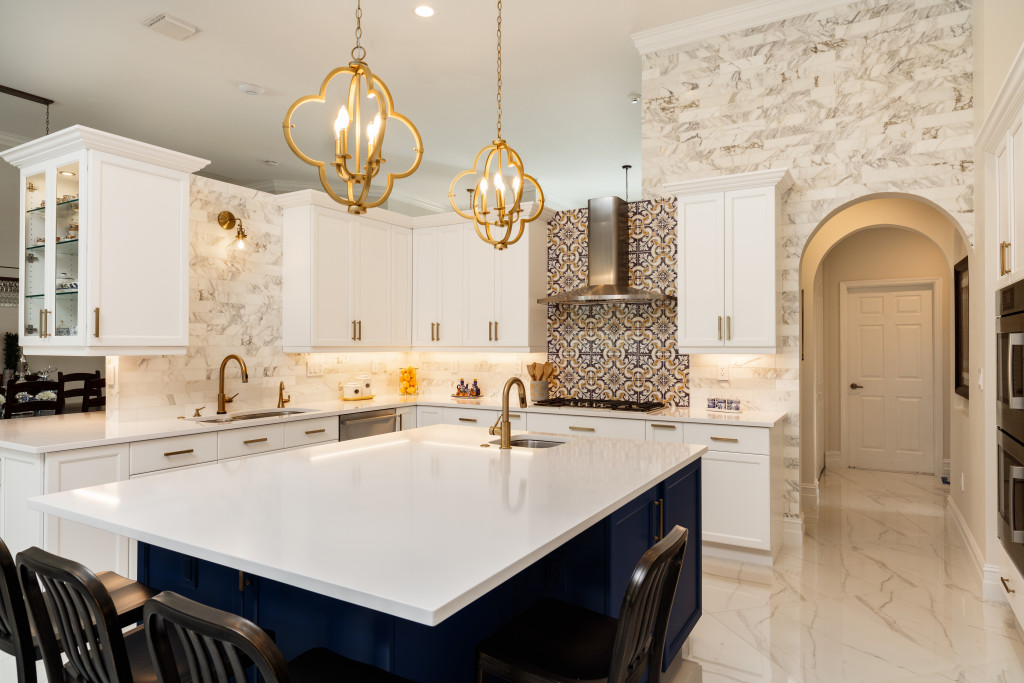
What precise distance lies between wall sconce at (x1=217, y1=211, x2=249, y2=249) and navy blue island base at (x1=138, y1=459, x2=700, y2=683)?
3.00 m

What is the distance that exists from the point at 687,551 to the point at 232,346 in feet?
11.4

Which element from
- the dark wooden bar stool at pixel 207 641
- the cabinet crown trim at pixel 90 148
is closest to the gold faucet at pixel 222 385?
the cabinet crown trim at pixel 90 148

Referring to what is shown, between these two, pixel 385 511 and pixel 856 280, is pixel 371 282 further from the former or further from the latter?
pixel 856 280

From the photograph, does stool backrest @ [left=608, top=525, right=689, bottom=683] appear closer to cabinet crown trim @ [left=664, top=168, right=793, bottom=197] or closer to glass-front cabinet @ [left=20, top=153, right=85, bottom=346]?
cabinet crown trim @ [left=664, top=168, right=793, bottom=197]

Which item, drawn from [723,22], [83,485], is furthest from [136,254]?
[723,22]

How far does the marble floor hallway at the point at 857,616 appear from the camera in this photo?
264 cm

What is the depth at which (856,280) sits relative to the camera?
22.7 feet

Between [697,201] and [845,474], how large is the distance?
158 inches

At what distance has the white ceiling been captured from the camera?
411 centimetres

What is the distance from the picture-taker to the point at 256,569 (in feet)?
4.49

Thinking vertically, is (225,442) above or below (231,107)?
below

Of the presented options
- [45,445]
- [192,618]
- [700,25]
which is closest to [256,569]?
[192,618]

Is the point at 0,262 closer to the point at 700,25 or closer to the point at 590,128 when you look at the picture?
the point at 590,128

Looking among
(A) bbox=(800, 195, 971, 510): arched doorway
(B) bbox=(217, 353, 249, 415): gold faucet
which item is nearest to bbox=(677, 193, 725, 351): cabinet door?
(A) bbox=(800, 195, 971, 510): arched doorway
